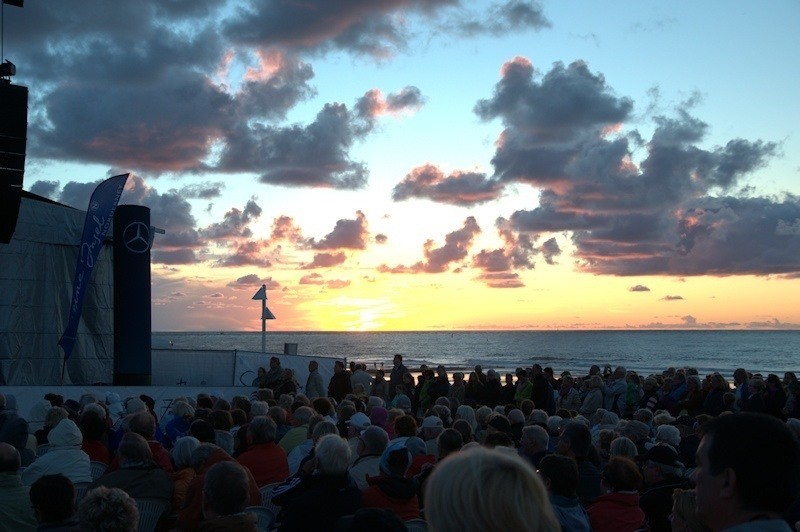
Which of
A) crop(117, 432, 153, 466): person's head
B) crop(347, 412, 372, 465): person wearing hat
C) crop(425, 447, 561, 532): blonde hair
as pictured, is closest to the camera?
crop(425, 447, 561, 532): blonde hair

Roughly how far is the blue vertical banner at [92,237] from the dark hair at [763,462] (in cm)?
1394

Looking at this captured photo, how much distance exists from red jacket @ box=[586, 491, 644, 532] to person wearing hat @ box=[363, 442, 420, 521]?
1.00 metres

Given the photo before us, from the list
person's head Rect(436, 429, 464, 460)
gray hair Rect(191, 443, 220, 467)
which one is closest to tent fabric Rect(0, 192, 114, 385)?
gray hair Rect(191, 443, 220, 467)

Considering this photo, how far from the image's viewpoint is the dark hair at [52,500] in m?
3.75

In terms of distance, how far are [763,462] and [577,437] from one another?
150 inches

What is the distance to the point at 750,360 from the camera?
68.8 metres

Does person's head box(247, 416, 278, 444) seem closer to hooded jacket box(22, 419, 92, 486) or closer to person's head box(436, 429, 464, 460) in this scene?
hooded jacket box(22, 419, 92, 486)

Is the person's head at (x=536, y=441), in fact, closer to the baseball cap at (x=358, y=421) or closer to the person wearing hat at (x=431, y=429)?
the person wearing hat at (x=431, y=429)

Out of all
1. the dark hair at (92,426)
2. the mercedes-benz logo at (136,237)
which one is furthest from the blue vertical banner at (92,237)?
the dark hair at (92,426)

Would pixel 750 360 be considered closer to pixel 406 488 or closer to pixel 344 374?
pixel 344 374

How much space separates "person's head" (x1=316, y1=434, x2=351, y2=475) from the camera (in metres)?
4.34

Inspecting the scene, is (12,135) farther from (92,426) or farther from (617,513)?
(617,513)

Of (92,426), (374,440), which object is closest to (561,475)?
(374,440)

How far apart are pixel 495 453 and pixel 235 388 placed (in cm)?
1311
